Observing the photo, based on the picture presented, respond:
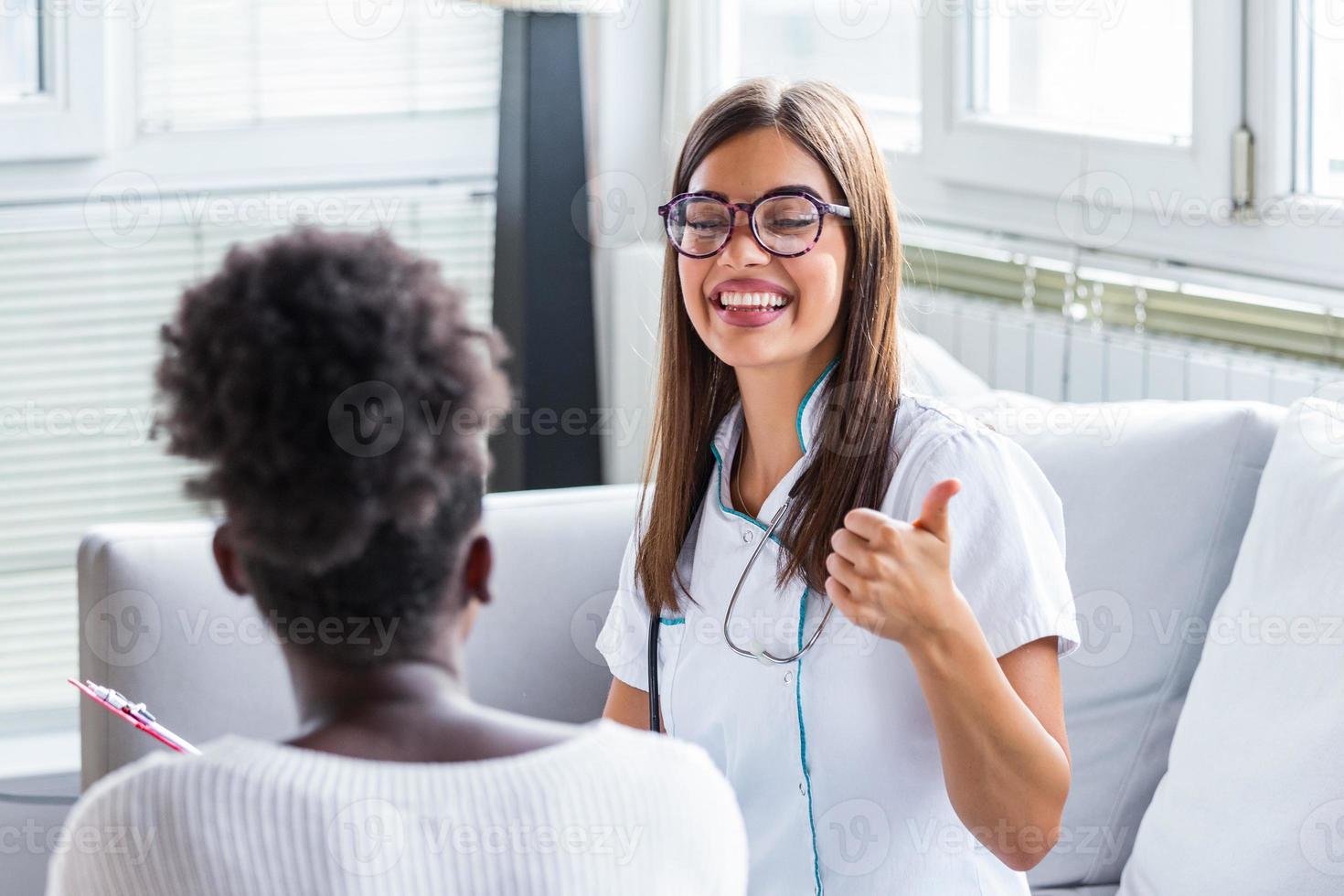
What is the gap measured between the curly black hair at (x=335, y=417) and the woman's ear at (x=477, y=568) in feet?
0.05

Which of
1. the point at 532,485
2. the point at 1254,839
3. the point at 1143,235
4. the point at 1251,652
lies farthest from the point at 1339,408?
the point at 532,485

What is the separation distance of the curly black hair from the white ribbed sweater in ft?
0.24

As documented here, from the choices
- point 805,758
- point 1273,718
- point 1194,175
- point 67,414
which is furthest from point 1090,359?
point 67,414

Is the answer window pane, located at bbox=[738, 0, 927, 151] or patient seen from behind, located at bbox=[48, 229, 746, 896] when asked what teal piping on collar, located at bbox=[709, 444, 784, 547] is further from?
window pane, located at bbox=[738, 0, 927, 151]

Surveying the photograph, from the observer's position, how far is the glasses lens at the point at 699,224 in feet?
4.32

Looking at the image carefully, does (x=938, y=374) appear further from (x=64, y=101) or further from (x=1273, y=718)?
(x=64, y=101)

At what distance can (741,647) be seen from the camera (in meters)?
1.30

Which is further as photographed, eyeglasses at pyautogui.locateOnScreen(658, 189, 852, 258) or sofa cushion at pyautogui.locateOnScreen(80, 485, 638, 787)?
sofa cushion at pyautogui.locateOnScreen(80, 485, 638, 787)

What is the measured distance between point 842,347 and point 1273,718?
53cm

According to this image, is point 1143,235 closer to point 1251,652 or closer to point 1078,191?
point 1078,191

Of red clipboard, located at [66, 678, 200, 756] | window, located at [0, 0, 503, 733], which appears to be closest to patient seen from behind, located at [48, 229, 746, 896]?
red clipboard, located at [66, 678, 200, 756]

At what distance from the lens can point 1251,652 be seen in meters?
1.44

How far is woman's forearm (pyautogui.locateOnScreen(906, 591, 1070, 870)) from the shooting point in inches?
42.3

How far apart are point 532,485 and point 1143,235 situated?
1.40 meters
